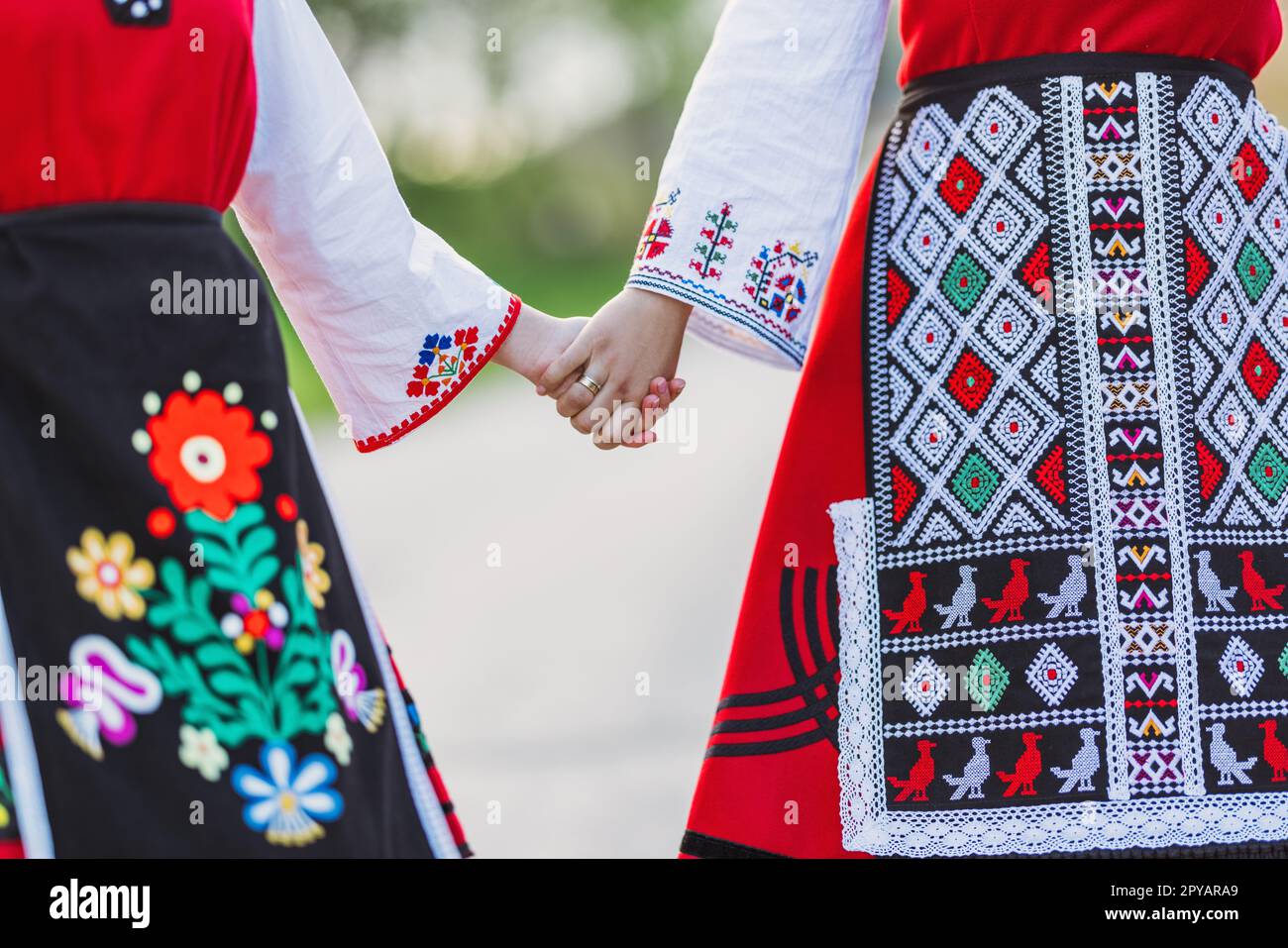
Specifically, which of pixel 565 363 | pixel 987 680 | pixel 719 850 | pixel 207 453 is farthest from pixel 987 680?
pixel 207 453

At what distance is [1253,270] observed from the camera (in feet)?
5.92

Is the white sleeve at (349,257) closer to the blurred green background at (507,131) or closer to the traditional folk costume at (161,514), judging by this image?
the traditional folk costume at (161,514)

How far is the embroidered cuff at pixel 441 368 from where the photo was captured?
179cm

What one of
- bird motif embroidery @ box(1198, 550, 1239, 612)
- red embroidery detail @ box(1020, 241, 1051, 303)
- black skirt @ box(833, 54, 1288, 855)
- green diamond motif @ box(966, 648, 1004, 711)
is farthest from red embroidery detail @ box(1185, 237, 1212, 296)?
green diamond motif @ box(966, 648, 1004, 711)

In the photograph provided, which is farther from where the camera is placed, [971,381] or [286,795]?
[971,381]

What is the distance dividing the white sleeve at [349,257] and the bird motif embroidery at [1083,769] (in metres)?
0.73

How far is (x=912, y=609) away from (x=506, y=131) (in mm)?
16318

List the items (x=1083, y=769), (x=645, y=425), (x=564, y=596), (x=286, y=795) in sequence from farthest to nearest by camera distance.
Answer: (x=564, y=596) → (x=645, y=425) → (x=1083, y=769) → (x=286, y=795)

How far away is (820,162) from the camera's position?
6.27 feet

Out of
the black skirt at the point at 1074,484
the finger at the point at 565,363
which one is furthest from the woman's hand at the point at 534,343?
the black skirt at the point at 1074,484

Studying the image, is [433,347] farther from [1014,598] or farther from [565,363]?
[1014,598]

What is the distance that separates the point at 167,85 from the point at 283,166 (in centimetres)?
25
